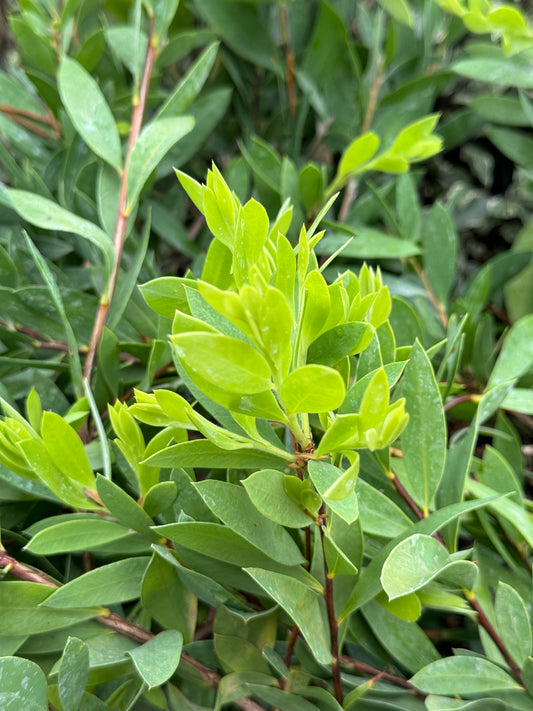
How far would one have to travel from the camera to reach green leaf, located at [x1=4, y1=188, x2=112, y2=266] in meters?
0.47

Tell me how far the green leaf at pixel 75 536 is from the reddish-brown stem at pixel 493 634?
8.6 inches

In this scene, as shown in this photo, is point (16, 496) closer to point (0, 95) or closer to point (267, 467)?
point (267, 467)

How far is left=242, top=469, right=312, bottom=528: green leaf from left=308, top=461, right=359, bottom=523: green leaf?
0.03 metres

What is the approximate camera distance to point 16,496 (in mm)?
455

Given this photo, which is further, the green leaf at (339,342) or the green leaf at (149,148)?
the green leaf at (149,148)

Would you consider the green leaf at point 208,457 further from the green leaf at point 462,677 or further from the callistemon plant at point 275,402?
the green leaf at point 462,677

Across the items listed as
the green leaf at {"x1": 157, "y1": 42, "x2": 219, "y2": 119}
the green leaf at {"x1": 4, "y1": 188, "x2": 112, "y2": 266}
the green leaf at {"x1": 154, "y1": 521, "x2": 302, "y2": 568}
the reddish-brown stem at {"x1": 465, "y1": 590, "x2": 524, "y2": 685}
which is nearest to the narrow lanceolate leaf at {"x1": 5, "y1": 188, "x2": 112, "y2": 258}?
the green leaf at {"x1": 4, "y1": 188, "x2": 112, "y2": 266}

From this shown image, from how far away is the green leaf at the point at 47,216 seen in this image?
0.47 meters

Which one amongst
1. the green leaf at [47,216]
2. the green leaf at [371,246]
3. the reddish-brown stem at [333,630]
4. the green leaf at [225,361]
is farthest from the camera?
the green leaf at [371,246]

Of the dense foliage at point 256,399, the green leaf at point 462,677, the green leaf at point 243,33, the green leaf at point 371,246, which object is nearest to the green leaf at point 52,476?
the dense foliage at point 256,399

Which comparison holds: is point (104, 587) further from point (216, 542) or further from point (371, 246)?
point (371, 246)

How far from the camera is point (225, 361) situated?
0.87 feet

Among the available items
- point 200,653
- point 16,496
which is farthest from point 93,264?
point 200,653

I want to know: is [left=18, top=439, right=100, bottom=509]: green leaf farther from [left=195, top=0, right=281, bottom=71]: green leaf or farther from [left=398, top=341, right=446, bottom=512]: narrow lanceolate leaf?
[left=195, top=0, right=281, bottom=71]: green leaf
